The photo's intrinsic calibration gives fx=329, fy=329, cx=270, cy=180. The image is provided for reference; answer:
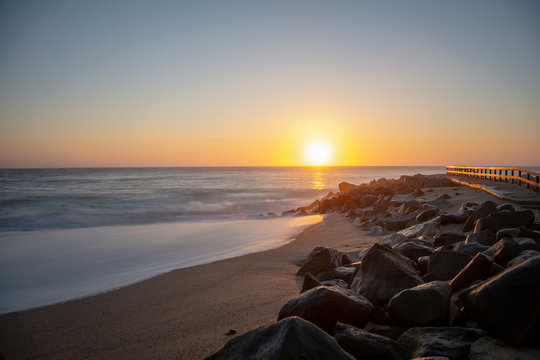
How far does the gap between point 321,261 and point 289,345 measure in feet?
11.2

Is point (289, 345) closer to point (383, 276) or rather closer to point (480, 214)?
point (383, 276)

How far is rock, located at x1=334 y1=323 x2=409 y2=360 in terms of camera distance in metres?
2.21

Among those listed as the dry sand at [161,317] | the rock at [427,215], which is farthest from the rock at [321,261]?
the rock at [427,215]

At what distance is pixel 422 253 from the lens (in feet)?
14.2

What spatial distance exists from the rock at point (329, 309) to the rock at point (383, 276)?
0.37 m

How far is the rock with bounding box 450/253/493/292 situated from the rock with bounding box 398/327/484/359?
71cm

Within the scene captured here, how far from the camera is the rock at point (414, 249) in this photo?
14.2ft

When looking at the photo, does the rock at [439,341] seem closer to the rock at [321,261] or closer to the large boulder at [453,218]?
the rock at [321,261]

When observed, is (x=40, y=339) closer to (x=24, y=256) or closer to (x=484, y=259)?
(x=484, y=259)

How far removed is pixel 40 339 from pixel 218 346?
7.47 feet

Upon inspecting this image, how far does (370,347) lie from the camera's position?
7.34ft

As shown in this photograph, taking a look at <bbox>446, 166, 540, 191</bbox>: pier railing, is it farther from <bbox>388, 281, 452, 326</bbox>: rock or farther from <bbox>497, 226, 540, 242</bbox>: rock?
<bbox>388, 281, 452, 326</bbox>: rock

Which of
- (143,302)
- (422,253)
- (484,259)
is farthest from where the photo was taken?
(143,302)

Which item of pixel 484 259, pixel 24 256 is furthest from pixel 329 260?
pixel 24 256
